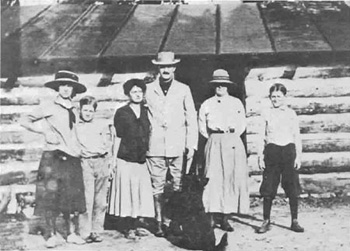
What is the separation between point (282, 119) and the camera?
4.04 metres

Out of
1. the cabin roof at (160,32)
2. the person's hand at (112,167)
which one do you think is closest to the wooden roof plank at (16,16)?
the cabin roof at (160,32)

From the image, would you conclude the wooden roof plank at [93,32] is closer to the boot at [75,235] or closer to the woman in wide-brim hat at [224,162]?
the woman in wide-brim hat at [224,162]

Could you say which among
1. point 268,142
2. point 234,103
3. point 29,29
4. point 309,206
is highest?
point 29,29

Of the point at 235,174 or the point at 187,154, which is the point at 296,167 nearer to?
the point at 235,174

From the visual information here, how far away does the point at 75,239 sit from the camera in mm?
3869

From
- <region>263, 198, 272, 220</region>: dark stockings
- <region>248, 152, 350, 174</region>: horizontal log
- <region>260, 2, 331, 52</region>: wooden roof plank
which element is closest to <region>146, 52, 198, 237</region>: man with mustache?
<region>263, 198, 272, 220</region>: dark stockings

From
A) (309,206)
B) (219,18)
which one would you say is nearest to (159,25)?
(219,18)

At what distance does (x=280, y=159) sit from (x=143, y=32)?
62.4 inches

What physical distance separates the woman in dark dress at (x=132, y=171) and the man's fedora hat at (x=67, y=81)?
422 millimetres

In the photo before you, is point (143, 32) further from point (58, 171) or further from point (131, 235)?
point (131, 235)

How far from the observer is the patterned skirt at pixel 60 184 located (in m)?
3.83

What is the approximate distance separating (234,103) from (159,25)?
0.99 meters

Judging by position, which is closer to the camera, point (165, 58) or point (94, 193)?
point (94, 193)

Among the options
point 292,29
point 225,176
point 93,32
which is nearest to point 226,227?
point 225,176
